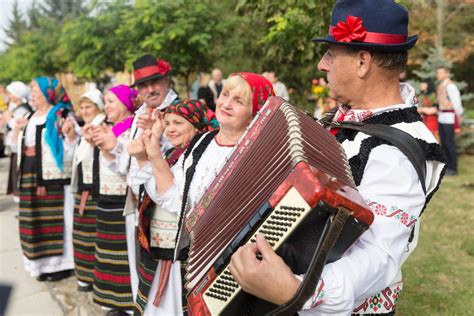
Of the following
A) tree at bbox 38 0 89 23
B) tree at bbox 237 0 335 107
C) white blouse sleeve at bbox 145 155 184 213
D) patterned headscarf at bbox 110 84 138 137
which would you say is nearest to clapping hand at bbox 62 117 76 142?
patterned headscarf at bbox 110 84 138 137

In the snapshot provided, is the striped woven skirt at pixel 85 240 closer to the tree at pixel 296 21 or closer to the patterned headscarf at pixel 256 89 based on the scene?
the tree at pixel 296 21

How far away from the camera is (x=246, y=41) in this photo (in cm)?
1292

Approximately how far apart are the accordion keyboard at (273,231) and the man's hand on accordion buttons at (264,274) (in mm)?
26

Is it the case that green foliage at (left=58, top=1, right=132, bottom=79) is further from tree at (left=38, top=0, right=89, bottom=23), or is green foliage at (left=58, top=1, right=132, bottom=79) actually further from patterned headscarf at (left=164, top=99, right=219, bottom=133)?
tree at (left=38, top=0, right=89, bottom=23)

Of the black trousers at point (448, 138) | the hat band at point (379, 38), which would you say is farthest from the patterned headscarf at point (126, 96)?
the black trousers at point (448, 138)

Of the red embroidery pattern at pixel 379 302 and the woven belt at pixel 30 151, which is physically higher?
the red embroidery pattern at pixel 379 302

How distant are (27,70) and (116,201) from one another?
24.3m

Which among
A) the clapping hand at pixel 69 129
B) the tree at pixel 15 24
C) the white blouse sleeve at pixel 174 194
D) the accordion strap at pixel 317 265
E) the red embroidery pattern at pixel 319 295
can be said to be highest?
the accordion strap at pixel 317 265

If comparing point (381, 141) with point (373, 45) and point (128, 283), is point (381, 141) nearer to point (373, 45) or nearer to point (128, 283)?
point (373, 45)

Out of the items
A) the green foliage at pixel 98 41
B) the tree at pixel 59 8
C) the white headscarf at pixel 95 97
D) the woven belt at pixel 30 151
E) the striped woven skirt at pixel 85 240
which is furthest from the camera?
the tree at pixel 59 8

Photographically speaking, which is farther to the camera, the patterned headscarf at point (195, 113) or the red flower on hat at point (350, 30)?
the patterned headscarf at point (195, 113)

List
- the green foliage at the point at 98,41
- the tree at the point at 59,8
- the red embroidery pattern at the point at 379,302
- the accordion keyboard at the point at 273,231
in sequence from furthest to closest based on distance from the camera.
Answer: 1. the tree at the point at 59,8
2. the green foliage at the point at 98,41
3. the red embroidery pattern at the point at 379,302
4. the accordion keyboard at the point at 273,231

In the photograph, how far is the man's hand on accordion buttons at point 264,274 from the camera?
1.33 m

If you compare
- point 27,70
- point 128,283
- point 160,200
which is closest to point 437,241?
point 128,283
